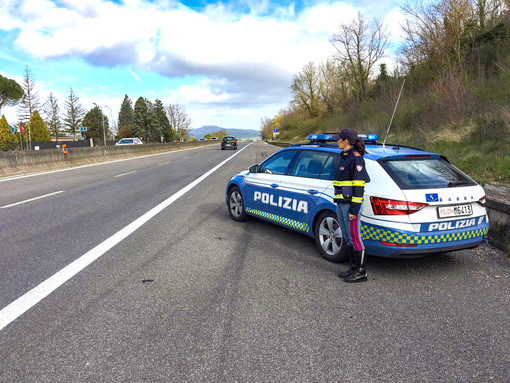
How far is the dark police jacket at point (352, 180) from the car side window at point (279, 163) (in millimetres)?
1911

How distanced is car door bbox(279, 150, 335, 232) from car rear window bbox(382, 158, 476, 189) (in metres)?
0.84

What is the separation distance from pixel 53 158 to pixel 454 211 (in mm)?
21083

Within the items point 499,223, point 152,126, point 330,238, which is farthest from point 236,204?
point 152,126

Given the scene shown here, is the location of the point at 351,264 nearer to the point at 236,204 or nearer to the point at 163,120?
the point at 236,204

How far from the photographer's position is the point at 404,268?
473cm

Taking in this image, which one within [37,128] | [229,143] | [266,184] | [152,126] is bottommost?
[266,184]

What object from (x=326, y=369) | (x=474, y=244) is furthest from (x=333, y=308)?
(x=474, y=244)

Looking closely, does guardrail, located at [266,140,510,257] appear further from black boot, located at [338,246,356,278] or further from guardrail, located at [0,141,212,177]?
guardrail, located at [0,141,212,177]

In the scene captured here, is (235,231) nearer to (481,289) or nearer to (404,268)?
(404,268)

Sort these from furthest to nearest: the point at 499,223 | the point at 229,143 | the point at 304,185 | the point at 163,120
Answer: the point at 163,120 < the point at 229,143 < the point at 499,223 < the point at 304,185

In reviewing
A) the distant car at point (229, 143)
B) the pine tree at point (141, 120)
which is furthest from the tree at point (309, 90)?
the pine tree at point (141, 120)

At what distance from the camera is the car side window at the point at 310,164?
212 inches

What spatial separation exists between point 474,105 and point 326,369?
13597 millimetres

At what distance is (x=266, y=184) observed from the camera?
638cm
